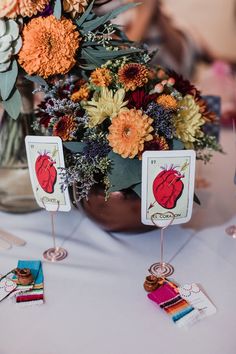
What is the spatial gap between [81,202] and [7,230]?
0.62 ft

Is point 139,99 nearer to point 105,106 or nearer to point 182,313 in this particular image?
point 105,106

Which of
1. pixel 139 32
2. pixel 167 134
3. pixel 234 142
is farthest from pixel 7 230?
pixel 139 32

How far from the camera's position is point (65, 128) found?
868mm

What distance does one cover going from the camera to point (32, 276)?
842mm

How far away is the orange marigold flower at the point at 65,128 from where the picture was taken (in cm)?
87

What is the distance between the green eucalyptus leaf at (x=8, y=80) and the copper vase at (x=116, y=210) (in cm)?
25

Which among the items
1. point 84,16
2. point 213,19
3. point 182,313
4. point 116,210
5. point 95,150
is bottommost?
point 182,313

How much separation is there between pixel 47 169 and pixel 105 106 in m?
0.16

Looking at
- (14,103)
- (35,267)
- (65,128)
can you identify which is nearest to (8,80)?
(14,103)


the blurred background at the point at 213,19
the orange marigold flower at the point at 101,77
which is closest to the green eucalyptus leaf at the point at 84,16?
the orange marigold flower at the point at 101,77

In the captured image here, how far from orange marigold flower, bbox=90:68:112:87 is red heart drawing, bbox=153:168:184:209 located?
21 cm

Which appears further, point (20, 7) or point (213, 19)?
point (213, 19)

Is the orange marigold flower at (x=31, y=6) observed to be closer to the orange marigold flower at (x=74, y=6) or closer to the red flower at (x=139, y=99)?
the orange marigold flower at (x=74, y=6)

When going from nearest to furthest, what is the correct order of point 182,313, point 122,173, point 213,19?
point 182,313 → point 122,173 → point 213,19
